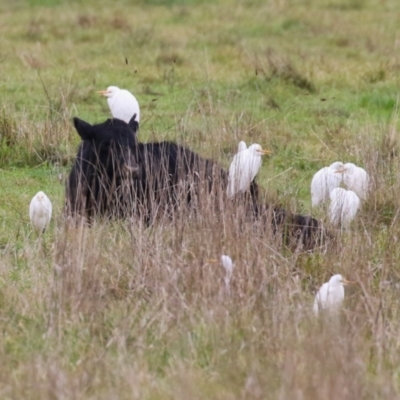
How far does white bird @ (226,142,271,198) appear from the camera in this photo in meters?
6.48

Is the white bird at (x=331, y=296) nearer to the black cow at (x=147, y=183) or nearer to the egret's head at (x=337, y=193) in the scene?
the black cow at (x=147, y=183)

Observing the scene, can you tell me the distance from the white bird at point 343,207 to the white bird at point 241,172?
0.55 metres

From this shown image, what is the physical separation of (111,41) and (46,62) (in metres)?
2.29

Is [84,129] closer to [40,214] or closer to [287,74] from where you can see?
[40,214]

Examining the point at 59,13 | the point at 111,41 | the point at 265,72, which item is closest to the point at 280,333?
the point at 265,72

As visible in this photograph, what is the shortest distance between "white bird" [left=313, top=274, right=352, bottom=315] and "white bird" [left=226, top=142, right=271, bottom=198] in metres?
1.06

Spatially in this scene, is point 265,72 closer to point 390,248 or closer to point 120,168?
point 120,168

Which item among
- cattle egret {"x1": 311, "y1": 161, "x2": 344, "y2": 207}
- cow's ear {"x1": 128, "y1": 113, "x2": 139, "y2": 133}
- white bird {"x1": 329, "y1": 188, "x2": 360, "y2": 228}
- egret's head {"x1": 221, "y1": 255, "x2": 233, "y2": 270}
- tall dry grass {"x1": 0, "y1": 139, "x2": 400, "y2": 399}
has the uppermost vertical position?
cow's ear {"x1": 128, "y1": 113, "x2": 139, "y2": 133}


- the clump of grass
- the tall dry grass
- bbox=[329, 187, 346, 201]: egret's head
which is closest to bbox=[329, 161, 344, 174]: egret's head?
bbox=[329, 187, 346, 201]: egret's head

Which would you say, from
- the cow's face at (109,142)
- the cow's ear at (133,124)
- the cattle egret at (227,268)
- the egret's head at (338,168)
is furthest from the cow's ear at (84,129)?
the cattle egret at (227,268)

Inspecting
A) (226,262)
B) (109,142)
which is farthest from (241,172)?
(109,142)

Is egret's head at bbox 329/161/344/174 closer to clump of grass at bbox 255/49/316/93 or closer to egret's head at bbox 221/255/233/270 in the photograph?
egret's head at bbox 221/255/233/270

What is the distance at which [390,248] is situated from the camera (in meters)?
6.26

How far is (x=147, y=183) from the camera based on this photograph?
6.83 m
